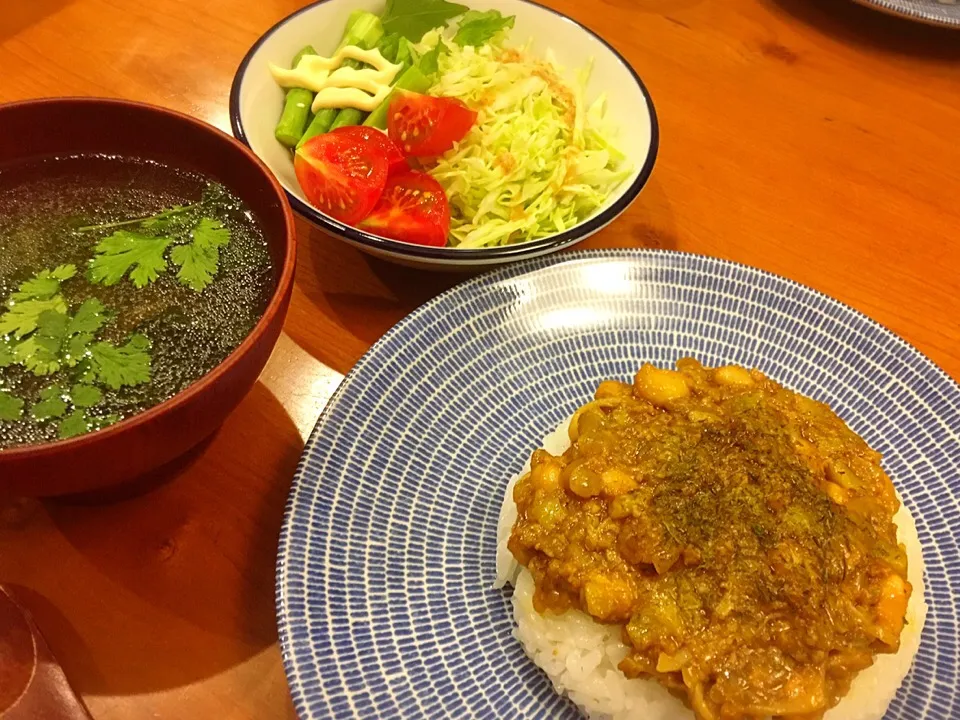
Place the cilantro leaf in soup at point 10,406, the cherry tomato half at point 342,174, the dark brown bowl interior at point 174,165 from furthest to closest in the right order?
the cherry tomato half at point 342,174 → the cilantro leaf in soup at point 10,406 → the dark brown bowl interior at point 174,165

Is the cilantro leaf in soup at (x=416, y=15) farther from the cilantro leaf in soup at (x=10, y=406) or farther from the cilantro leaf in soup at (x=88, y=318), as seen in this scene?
the cilantro leaf in soup at (x=10, y=406)

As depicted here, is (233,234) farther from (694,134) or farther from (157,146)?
(694,134)

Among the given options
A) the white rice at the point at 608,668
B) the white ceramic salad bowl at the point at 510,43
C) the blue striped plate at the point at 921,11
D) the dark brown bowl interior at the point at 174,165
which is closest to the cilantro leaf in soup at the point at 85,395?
the dark brown bowl interior at the point at 174,165

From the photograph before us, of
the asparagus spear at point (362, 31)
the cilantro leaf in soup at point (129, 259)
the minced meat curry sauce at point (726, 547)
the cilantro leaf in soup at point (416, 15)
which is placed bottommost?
the minced meat curry sauce at point (726, 547)

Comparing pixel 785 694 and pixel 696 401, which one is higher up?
pixel 696 401

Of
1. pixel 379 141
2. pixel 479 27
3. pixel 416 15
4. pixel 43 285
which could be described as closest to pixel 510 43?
pixel 479 27

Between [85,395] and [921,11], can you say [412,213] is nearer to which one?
[85,395]

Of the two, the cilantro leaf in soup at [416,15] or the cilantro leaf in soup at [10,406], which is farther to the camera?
the cilantro leaf in soup at [416,15]

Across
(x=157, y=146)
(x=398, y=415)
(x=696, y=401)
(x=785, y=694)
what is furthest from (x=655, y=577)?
(x=157, y=146)
